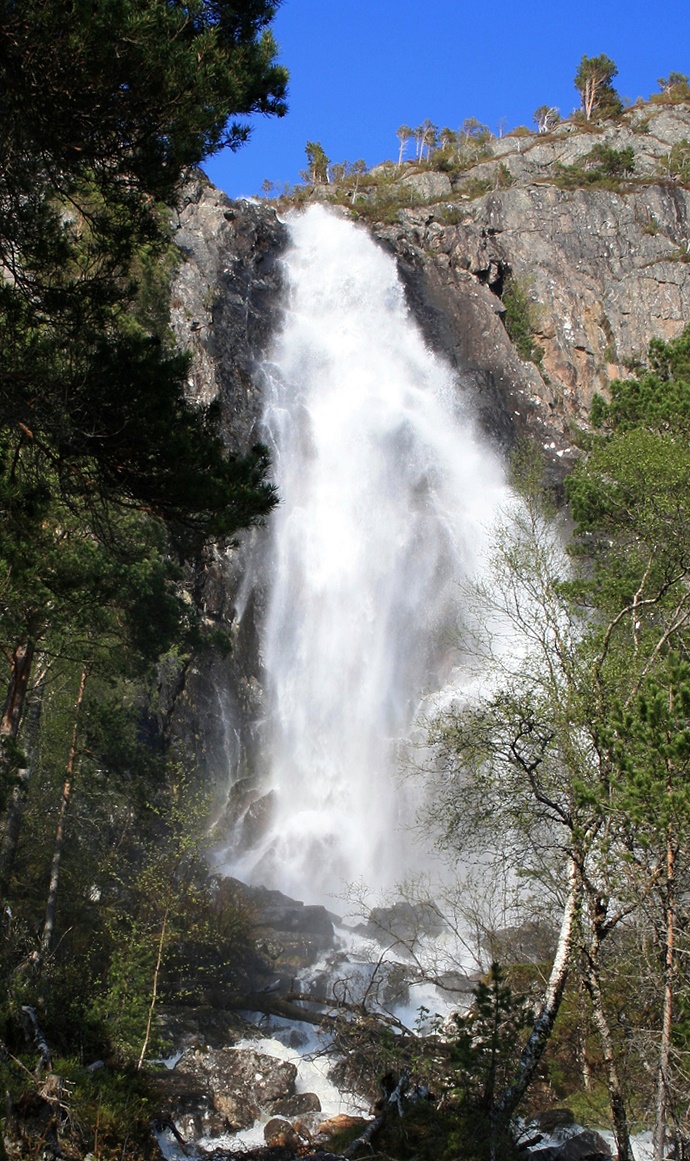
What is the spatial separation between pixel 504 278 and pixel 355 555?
22.5m

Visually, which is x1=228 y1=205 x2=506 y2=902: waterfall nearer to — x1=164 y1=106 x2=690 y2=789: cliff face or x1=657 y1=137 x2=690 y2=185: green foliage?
x1=164 y1=106 x2=690 y2=789: cliff face

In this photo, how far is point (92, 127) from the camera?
19.4 feet

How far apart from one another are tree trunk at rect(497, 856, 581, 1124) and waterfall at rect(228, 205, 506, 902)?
58.8 ft

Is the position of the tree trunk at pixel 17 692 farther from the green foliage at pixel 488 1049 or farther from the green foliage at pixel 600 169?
the green foliage at pixel 600 169

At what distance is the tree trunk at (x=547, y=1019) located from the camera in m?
7.16

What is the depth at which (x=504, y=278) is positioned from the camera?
47.0m

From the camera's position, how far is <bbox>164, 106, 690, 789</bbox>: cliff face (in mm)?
37844

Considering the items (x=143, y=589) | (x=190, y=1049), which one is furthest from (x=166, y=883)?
(x=143, y=589)

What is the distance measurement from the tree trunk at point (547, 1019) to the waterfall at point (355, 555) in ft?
58.8

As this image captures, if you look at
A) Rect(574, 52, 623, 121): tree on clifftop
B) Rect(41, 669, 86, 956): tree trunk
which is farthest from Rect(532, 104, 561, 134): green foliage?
Rect(41, 669, 86, 956): tree trunk

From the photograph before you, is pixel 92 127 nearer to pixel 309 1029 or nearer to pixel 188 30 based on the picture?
pixel 188 30

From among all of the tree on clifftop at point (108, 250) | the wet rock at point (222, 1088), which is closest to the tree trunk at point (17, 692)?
the tree on clifftop at point (108, 250)

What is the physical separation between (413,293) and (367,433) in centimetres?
1166

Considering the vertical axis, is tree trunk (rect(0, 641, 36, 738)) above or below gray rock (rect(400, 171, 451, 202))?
below
